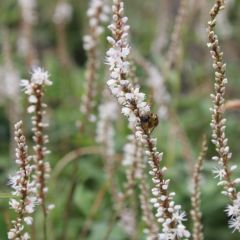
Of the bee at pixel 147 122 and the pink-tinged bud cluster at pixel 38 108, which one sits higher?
the pink-tinged bud cluster at pixel 38 108

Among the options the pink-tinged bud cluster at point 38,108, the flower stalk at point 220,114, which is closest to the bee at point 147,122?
the flower stalk at point 220,114

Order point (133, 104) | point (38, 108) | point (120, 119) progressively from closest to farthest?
point (133, 104), point (38, 108), point (120, 119)

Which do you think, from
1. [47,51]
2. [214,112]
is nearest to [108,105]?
[214,112]

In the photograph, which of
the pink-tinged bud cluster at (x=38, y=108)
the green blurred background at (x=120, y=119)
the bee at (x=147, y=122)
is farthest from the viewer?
the green blurred background at (x=120, y=119)

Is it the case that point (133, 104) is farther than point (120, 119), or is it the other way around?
point (120, 119)

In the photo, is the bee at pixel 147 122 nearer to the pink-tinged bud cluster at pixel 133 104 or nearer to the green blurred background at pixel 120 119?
the pink-tinged bud cluster at pixel 133 104

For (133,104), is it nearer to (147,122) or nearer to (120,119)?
(147,122)

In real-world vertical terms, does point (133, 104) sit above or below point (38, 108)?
below

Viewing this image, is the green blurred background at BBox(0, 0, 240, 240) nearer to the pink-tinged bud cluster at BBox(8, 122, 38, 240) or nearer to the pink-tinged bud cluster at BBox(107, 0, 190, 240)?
the pink-tinged bud cluster at BBox(8, 122, 38, 240)

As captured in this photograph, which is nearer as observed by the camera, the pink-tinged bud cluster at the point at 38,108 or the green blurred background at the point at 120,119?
the pink-tinged bud cluster at the point at 38,108

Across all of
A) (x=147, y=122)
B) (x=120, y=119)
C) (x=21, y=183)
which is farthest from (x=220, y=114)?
(x=120, y=119)

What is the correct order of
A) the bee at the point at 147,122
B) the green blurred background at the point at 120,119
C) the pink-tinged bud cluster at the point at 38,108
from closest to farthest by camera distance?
the bee at the point at 147,122 → the pink-tinged bud cluster at the point at 38,108 → the green blurred background at the point at 120,119
